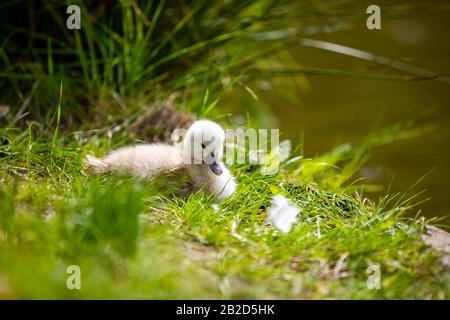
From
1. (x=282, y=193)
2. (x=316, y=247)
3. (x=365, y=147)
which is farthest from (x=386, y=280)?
(x=365, y=147)

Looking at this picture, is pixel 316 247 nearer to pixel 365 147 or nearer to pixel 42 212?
pixel 42 212

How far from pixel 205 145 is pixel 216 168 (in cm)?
10

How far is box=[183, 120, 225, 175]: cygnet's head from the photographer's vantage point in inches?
97.6

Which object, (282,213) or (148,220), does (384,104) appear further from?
(148,220)

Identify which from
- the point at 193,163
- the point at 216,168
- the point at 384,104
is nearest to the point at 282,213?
the point at 216,168

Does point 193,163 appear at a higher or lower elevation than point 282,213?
higher

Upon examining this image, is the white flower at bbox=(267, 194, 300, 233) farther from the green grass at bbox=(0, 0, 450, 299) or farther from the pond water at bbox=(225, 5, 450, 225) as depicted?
the pond water at bbox=(225, 5, 450, 225)

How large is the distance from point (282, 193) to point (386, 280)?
2.04 feet

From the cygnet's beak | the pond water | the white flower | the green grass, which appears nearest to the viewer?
the green grass

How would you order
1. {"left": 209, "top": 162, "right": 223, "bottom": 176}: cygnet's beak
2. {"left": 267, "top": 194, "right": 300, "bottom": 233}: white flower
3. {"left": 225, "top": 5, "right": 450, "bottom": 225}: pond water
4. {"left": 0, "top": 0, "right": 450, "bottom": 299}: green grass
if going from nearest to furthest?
1. {"left": 0, "top": 0, "right": 450, "bottom": 299}: green grass
2. {"left": 267, "top": 194, "right": 300, "bottom": 233}: white flower
3. {"left": 209, "top": 162, "right": 223, "bottom": 176}: cygnet's beak
4. {"left": 225, "top": 5, "right": 450, "bottom": 225}: pond water

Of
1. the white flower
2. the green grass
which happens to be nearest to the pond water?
the green grass

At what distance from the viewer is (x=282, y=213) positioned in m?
2.26

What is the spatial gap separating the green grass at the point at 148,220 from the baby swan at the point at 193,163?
73 mm

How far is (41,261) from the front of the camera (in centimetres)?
173
